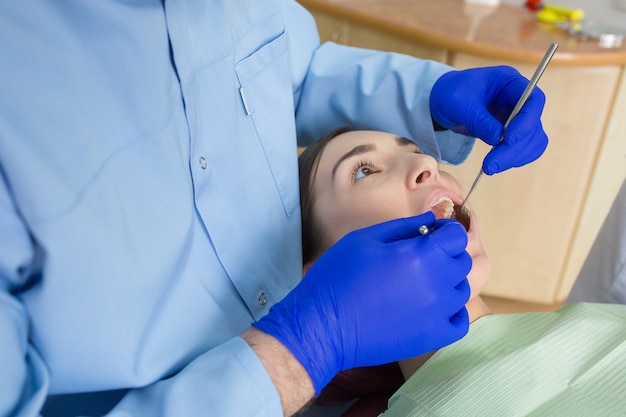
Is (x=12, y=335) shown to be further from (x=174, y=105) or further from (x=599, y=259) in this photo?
(x=599, y=259)

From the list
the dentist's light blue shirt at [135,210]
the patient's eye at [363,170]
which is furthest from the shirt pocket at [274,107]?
the patient's eye at [363,170]

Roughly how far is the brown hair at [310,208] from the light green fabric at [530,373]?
0.30 metres

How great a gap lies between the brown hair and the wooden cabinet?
908 millimetres

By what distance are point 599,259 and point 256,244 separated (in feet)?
2.45

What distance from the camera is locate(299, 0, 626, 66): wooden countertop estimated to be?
1771mm

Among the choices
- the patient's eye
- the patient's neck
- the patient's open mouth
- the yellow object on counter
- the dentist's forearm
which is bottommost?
the patient's neck

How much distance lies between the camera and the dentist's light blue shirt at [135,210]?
0.59 m

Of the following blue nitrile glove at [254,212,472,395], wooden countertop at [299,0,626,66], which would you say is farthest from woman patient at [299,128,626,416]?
wooden countertop at [299,0,626,66]

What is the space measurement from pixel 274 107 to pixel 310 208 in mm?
215

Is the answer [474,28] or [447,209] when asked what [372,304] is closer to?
[447,209]

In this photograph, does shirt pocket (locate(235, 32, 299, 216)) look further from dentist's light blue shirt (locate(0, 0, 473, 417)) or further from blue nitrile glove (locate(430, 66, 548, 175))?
blue nitrile glove (locate(430, 66, 548, 175))

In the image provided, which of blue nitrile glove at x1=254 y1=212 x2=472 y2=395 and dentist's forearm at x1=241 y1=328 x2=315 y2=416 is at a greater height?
blue nitrile glove at x1=254 y1=212 x2=472 y2=395

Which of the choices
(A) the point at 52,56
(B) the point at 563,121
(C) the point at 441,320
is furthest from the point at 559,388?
(B) the point at 563,121

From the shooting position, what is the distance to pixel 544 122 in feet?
6.20
